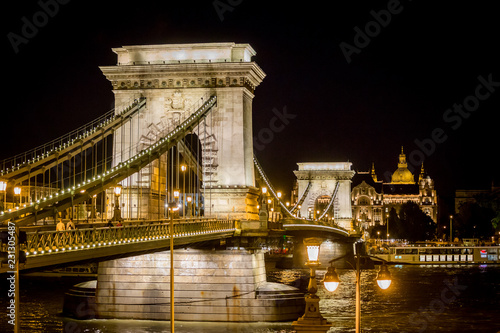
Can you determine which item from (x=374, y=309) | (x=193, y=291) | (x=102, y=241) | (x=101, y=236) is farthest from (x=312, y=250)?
(x=374, y=309)

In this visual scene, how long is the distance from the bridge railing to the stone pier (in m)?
2.44

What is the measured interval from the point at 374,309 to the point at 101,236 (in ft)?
93.6

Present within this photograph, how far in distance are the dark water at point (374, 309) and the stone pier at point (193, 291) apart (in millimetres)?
650

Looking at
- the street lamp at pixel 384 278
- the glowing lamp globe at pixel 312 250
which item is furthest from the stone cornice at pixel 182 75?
the street lamp at pixel 384 278

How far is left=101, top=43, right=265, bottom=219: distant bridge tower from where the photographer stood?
155 feet

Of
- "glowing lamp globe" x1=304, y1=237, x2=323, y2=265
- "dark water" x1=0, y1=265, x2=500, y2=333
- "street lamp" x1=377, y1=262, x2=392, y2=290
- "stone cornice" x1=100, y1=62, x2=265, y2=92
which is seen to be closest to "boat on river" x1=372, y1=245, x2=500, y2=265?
"dark water" x1=0, y1=265, x2=500, y2=333

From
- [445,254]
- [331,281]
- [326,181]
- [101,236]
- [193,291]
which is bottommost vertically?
[445,254]

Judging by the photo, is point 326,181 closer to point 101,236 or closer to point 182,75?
point 182,75

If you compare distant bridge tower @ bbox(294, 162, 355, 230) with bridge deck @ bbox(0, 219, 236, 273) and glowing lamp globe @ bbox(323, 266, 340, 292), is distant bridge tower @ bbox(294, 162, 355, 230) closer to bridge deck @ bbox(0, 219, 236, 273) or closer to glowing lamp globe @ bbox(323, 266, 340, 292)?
bridge deck @ bbox(0, 219, 236, 273)

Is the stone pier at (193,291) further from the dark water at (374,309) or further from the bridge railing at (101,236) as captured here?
the bridge railing at (101,236)

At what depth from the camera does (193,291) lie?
39.8 m

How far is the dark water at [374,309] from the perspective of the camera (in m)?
39.1

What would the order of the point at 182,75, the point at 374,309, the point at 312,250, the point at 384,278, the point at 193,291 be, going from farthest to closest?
the point at 374,309, the point at 182,75, the point at 193,291, the point at 312,250, the point at 384,278

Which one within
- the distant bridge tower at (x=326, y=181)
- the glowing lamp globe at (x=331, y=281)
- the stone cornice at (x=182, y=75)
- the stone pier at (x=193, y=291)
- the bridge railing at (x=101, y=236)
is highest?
the stone cornice at (x=182, y=75)
